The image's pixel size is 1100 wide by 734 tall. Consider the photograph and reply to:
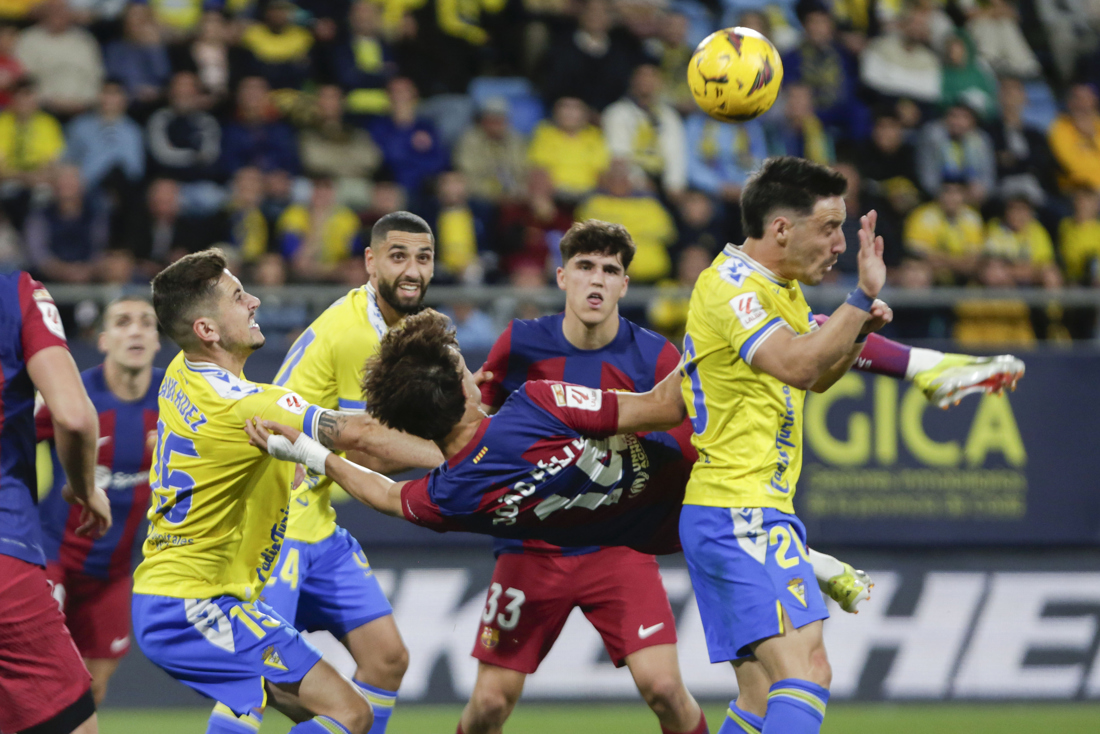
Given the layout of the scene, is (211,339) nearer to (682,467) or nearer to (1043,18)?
(682,467)

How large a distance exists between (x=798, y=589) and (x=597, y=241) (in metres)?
2.32

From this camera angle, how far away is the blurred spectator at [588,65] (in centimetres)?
1258

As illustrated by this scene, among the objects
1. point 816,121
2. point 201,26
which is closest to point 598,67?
point 816,121

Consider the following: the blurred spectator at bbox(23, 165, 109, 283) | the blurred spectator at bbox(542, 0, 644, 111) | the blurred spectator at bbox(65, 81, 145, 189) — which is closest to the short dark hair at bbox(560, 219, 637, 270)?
the blurred spectator at bbox(23, 165, 109, 283)

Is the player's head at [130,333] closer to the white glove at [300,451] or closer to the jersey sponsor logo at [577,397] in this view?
the white glove at [300,451]

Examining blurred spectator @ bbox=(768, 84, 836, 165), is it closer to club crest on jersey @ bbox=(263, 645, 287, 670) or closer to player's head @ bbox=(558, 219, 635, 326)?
player's head @ bbox=(558, 219, 635, 326)

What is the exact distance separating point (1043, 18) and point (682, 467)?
11.3 m

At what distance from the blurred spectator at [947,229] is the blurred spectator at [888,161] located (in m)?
0.42

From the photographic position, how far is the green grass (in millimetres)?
8750

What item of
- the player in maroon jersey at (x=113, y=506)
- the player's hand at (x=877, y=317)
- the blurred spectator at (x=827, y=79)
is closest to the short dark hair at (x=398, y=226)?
the player in maroon jersey at (x=113, y=506)

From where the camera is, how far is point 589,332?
6.54m

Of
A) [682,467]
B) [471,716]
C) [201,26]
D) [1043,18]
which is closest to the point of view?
[682,467]

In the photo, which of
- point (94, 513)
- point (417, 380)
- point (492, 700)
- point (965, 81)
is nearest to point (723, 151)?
point (965, 81)

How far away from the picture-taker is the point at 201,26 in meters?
12.3
